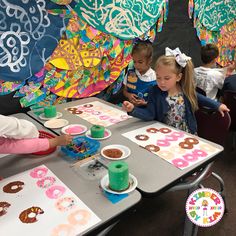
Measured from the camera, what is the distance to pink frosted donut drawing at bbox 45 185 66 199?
0.89 meters

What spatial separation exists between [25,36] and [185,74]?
109 centimetres

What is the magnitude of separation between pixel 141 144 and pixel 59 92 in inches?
37.3

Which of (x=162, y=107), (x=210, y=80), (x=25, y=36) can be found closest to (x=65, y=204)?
(x=162, y=107)

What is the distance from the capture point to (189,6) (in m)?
2.75

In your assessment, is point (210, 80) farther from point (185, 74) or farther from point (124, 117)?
point (124, 117)

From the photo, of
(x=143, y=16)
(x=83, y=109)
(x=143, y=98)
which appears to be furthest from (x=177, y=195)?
(x=143, y=16)

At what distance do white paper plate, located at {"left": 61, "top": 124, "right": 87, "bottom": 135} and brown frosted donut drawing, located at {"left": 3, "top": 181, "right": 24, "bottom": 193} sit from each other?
1.53 ft

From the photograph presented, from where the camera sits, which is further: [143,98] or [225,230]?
[143,98]

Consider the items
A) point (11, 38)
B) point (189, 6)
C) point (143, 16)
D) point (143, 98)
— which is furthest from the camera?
point (189, 6)

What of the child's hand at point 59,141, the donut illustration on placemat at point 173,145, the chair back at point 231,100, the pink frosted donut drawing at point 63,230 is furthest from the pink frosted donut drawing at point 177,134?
the chair back at point 231,100

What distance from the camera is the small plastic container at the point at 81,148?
3.74 ft

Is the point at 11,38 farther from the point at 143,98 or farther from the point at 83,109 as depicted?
the point at 143,98

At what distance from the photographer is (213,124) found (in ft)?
4.94

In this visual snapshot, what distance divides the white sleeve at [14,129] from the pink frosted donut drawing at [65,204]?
304 mm
